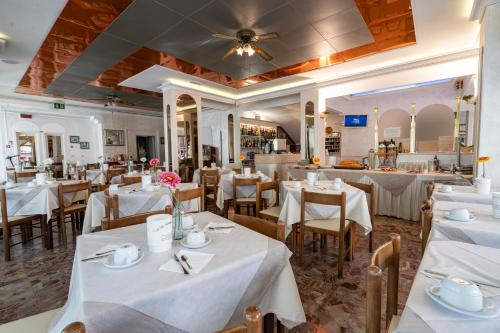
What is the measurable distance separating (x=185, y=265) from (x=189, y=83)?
5.87m

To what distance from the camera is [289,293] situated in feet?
3.94

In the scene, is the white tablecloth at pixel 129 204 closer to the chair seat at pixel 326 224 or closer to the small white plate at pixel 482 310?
the chair seat at pixel 326 224

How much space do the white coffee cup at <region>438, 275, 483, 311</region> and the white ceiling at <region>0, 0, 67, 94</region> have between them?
4161mm

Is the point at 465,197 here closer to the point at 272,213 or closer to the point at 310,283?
the point at 310,283

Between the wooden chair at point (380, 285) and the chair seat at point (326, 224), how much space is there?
1.27m

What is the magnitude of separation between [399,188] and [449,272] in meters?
3.86

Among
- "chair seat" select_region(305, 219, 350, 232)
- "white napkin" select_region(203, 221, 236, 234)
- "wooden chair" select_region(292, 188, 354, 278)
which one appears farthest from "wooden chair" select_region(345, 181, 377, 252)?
"white napkin" select_region(203, 221, 236, 234)

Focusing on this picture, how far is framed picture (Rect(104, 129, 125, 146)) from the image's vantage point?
9.62m

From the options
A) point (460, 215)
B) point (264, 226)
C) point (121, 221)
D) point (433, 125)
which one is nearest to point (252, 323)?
point (264, 226)

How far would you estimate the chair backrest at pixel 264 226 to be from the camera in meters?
1.36

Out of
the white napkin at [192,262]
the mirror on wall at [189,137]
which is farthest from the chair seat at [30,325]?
the mirror on wall at [189,137]

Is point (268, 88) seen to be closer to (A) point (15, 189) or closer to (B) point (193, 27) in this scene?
(B) point (193, 27)

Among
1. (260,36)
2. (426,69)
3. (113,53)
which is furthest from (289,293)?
(426,69)

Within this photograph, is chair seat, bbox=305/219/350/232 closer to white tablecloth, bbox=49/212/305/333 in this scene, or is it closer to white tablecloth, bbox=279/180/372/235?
white tablecloth, bbox=279/180/372/235
